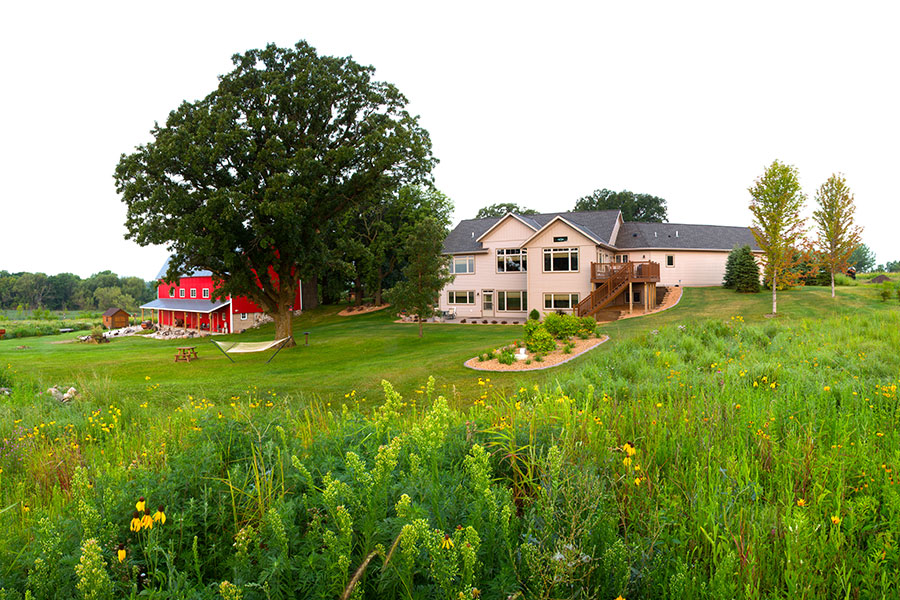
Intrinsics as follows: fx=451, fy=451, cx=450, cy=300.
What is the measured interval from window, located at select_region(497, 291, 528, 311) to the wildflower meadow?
29.8 metres

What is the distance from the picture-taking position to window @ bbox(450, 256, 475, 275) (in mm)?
35906

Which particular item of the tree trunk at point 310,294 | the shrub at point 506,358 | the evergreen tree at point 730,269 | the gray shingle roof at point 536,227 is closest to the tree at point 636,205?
the gray shingle roof at point 536,227

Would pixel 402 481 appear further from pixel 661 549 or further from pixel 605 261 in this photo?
pixel 605 261

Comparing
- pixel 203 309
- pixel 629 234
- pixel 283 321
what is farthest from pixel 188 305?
Answer: pixel 629 234

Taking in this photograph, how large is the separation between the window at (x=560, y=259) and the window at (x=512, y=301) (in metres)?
3.73

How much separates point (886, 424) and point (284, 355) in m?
20.8

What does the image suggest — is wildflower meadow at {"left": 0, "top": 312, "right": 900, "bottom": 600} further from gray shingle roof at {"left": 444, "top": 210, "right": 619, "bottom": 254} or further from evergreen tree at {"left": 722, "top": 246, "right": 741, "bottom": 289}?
evergreen tree at {"left": 722, "top": 246, "right": 741, "bottom": 289}

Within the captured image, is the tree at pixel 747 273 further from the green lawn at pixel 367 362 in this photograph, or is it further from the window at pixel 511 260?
the window at pixel 511 260

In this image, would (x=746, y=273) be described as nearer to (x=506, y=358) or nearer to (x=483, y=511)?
(x=506, y=358)

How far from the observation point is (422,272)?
22.9 meters

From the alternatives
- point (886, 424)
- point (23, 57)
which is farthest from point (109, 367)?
point (886, 424)

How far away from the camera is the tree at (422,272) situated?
22.7m

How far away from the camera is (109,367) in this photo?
1920 centimetres

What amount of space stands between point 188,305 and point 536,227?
33212mm
